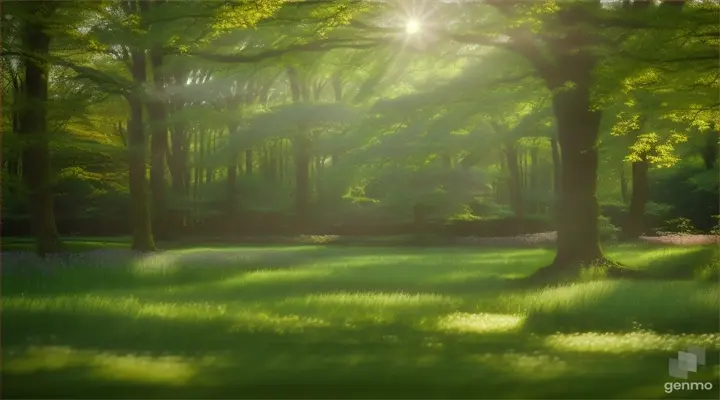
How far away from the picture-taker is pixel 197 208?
36.5 meters

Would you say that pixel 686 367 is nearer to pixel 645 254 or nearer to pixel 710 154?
pixel 645 254

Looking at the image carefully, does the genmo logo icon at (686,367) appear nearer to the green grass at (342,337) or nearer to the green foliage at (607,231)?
the green grass at (342,337)

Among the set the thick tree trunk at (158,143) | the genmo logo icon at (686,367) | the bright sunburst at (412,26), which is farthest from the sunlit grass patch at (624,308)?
the thick tree trunk at (158,143)

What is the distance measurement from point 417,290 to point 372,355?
243 inches

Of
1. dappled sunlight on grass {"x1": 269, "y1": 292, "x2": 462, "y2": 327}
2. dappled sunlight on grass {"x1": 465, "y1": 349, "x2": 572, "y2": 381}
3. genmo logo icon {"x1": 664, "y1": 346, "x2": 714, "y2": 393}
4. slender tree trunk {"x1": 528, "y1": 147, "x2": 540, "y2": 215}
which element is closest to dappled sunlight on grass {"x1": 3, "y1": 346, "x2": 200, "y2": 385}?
dappled sunlight on grass {"x1": 269, "y1": 292, "x2": 462, "y2": 327}

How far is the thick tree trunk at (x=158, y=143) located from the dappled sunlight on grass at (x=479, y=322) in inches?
556

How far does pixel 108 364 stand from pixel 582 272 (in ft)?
35.5

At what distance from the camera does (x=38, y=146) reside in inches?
749

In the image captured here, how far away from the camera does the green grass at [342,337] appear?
23.5 feet

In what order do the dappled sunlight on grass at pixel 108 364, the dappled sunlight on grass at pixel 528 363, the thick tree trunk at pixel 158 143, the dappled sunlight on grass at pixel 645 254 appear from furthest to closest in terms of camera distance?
1. the thick tree trunk at pixel 158 143
2. the dappled sunlight on grass at pixel 645 254
3. the dappled sunlight on grass at pixel 528 363
4. the dappled sunlight on grass at pixel 108 364

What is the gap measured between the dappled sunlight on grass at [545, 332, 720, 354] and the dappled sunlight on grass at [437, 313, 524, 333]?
2.64 ft

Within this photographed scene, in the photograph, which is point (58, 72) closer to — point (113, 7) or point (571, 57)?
point (113, 7)

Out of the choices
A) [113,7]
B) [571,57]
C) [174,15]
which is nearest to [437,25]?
[571,57]

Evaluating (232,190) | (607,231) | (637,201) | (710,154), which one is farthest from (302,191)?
(710,154)
